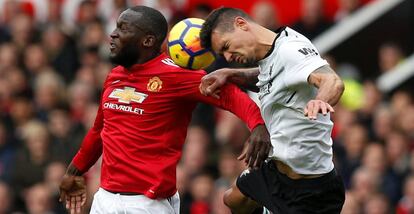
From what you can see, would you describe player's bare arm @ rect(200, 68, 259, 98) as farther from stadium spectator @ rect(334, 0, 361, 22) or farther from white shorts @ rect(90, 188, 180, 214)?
stadium spectator @ rect(334, 0, 361, 22)

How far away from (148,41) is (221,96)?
0.64 m

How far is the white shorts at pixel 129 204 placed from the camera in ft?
30.0

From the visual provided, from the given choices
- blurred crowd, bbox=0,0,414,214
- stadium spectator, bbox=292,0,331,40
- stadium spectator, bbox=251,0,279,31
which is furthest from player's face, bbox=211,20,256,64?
stadium spectator, bbox=292,0,331,40

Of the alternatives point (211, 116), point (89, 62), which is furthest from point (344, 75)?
point (89, 62)

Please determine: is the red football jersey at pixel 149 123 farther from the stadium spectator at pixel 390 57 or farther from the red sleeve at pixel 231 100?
the stadium spectator at pixel 390 57

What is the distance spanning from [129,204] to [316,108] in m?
1.87

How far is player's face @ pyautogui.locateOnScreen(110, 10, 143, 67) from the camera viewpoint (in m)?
9.14

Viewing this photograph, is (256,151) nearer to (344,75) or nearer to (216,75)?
(216,75)

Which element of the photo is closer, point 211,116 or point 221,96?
point 221,96

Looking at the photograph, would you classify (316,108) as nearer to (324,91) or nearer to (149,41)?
(324,91)

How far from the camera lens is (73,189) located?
9.80 metres

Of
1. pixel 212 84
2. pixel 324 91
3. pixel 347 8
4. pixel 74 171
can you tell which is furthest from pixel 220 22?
pixel 347 8

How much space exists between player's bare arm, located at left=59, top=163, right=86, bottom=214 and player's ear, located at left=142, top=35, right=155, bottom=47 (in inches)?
45.9

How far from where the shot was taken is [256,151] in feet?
28.8
